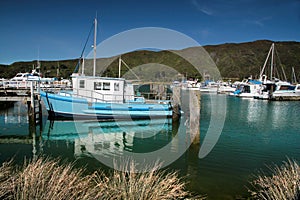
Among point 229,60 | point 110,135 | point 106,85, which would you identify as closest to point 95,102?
point 106,85

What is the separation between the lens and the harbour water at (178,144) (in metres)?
8.48

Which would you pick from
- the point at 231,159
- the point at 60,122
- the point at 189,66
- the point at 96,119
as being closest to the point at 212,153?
the point at 231,159

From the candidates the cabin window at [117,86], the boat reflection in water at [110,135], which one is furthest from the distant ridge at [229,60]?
the boat reflection in water at [110,135]

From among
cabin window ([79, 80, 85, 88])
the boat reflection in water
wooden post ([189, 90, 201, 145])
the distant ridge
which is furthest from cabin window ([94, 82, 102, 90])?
the distant ridge

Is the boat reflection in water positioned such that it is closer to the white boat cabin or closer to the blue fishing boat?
the blue fishing boat

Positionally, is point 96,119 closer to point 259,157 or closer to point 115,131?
point 115,131

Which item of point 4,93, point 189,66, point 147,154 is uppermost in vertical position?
point 189,66

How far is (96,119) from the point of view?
18.8m

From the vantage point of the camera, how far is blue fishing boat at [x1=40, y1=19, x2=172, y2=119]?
18.0 m

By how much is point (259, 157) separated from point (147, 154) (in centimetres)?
528

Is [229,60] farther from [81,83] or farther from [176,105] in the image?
[81,83]

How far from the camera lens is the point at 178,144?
42.0 ft

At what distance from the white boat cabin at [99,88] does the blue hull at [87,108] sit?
0.53 meters

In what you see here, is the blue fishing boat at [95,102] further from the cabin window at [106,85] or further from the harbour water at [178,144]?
the harbour water at [178,144]
